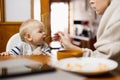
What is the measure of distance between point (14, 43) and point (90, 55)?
985 mm

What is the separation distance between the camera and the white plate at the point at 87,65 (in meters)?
0.89

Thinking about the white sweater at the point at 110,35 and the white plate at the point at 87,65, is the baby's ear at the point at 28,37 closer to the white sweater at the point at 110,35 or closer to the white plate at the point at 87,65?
the white sweater at the point at 110,35

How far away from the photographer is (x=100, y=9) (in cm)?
132

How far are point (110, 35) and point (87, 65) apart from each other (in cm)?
24

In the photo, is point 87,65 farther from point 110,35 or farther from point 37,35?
point 37,35

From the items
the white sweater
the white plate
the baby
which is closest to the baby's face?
the baby

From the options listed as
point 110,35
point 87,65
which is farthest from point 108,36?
point 87,65

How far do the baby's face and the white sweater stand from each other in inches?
24.4

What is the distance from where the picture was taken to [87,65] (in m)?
1.00

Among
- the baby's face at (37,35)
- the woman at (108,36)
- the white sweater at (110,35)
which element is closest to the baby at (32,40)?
the baby's face at (37,35)

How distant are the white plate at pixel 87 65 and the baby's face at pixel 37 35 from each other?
0.74 meters

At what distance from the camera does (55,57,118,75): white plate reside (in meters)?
0.89

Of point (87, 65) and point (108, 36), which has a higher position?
point (108, 36)

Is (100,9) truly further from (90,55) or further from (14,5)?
(14,5)
